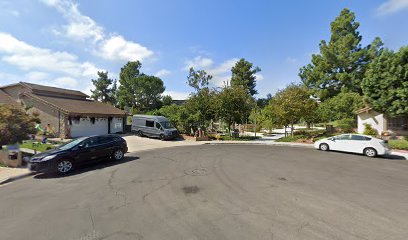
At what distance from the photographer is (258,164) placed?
10.8m

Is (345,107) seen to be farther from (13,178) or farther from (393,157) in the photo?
(13,178)

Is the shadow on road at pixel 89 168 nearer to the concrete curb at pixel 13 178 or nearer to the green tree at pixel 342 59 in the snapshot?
the concrete curb at pixel 13 178

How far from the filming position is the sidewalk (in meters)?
8.71

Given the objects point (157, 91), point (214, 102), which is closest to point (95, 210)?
point (214, 102)

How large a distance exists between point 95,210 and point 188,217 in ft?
8.59

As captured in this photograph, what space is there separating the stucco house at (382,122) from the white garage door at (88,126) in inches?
1174

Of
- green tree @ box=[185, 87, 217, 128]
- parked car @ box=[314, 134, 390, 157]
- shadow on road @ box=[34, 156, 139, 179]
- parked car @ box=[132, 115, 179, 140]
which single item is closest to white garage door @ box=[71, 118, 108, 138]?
parked car @ box=[132, 115, 179, 140]

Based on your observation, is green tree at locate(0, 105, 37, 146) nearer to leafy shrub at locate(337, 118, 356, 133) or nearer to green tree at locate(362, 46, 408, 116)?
green tree at locate(362, 46, 408, 116)

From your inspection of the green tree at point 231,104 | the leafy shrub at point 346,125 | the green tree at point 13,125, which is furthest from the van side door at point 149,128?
the leafy shrub at point 346,125

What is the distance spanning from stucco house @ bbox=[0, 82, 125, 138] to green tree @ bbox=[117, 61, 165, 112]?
15.3m

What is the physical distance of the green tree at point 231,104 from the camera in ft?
76.3

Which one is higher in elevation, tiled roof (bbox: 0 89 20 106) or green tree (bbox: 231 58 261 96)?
green tree (bbox: 231 58 261 96)

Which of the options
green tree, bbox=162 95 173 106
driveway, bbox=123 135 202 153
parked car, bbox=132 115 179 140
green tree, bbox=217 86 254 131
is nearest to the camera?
driveway, bbox=123 135 202 153

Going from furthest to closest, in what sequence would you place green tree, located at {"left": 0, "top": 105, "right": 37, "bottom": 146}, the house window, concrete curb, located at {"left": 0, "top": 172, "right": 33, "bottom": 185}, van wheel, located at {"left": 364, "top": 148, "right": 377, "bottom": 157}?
the house window, van wheel, located at {"left": 364, "top": 148, "right": 377, "bottom": 157}, green tree, located at {"left": 0, "top": 105, "right": 37, "bottom": 146}, concrete curb, located at {"left": 0, "top": 172, "right": 33, "bottom": 185}
